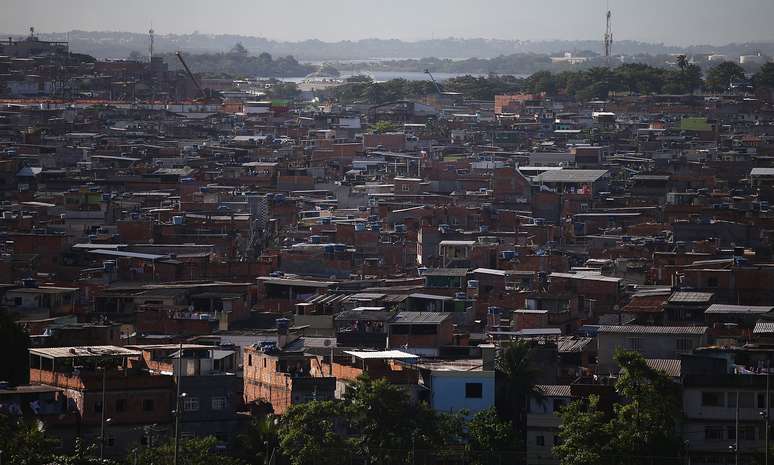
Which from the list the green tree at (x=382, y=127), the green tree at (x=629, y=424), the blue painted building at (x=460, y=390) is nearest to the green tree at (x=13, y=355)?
the blue painted building at (x=460, y=390)

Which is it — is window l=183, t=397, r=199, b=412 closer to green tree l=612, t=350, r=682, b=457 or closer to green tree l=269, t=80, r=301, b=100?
green tree l=612, t=350, r=682, b=457

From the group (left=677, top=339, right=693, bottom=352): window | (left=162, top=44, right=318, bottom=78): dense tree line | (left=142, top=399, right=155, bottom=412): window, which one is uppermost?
(left=677, top=339, right=693, bottom=352): window

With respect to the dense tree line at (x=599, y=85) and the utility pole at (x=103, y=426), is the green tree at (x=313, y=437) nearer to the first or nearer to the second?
the utility pole at (x=103, y=426)

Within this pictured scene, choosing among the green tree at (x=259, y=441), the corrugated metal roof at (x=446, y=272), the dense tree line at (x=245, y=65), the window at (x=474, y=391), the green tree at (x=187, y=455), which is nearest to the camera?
the green tree at (x=187, y=455)

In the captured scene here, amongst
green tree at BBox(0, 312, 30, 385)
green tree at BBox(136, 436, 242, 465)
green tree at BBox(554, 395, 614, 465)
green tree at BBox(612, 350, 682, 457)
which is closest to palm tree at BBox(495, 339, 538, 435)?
green tree at BBox(612, 350, 682, 457)

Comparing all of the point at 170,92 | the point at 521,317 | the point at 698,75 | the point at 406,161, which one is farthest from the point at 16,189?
the point at 698,75

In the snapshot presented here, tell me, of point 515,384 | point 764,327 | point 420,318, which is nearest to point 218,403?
point 515,384
